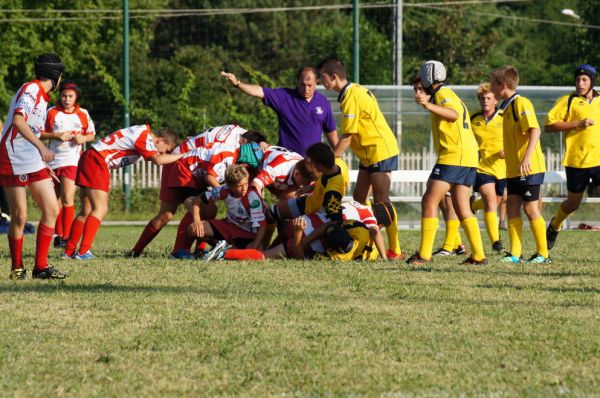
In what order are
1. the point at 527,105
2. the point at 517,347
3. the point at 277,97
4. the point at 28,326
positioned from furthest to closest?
the point at 277,97
the point at 527,105
the point at 28,326
the point at 517,347

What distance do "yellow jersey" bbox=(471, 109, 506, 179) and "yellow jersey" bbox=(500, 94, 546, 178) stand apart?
1333 millimetres

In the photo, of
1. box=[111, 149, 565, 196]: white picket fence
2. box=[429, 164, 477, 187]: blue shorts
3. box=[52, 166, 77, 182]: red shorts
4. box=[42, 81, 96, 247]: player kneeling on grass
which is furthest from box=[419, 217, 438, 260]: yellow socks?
box=[111, 149, 565, 196]: white picket fence

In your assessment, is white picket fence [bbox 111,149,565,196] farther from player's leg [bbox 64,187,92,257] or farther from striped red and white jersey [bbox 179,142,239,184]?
striped red and white jersey [bbox 179,142,239,184]

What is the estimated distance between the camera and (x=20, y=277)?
931 cm

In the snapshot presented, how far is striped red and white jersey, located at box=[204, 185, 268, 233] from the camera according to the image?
11266mm

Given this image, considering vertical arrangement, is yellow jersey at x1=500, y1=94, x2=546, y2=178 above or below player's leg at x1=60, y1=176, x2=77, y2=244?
above

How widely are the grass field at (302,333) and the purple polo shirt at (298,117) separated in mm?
2768

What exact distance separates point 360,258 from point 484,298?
3.50m

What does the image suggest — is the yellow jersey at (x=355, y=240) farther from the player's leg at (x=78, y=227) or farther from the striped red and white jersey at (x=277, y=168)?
the player's leg at (x=78, y=227)

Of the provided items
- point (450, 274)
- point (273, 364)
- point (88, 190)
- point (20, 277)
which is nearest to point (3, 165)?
point (20, 277)

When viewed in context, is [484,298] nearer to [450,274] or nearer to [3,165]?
[450,274]

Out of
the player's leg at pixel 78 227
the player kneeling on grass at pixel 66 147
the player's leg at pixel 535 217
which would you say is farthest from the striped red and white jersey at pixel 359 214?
the player kneeling on grass at pixel 66 147

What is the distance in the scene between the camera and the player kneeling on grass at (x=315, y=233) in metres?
11.1

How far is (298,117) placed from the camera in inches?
488
